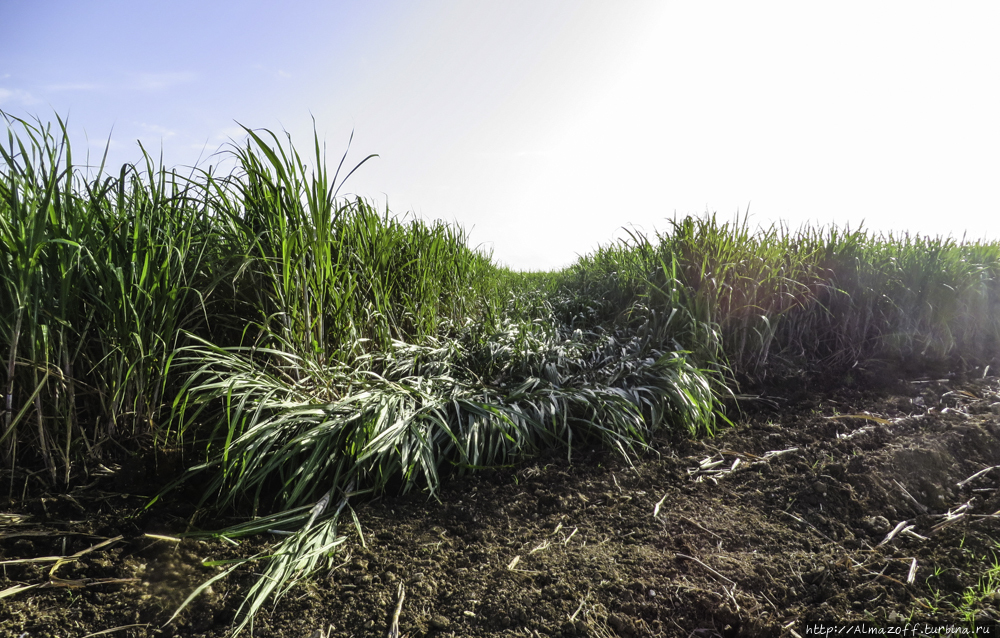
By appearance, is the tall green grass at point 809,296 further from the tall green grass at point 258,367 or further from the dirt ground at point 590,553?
the dirt ground at point 590,553

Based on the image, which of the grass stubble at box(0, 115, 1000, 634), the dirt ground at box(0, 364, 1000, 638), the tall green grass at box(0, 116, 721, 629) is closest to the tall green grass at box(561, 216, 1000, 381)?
the grass stubble at box(0, 115, 1000, 634)

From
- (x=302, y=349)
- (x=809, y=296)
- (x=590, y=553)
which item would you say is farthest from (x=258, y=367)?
(x=809, y=296)

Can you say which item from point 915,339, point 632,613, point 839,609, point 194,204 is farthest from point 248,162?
point 915,339

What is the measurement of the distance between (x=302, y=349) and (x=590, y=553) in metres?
1.24

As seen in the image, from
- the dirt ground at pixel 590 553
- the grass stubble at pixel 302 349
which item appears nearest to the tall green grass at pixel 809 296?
the grass stubble at pixel 302 349

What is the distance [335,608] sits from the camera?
3.85ft

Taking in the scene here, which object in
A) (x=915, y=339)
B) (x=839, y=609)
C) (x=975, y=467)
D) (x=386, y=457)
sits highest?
(x=915, y=339)

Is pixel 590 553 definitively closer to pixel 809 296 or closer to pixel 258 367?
pixel 258 367

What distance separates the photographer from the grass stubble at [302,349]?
1447 millimetres

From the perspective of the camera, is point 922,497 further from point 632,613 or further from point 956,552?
point 632,613

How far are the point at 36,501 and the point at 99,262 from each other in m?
0.71

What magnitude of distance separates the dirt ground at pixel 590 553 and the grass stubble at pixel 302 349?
0.10m

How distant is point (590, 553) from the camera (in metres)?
1.38

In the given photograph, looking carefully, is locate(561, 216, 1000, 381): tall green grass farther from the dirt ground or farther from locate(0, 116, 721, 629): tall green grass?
the dirt ground
